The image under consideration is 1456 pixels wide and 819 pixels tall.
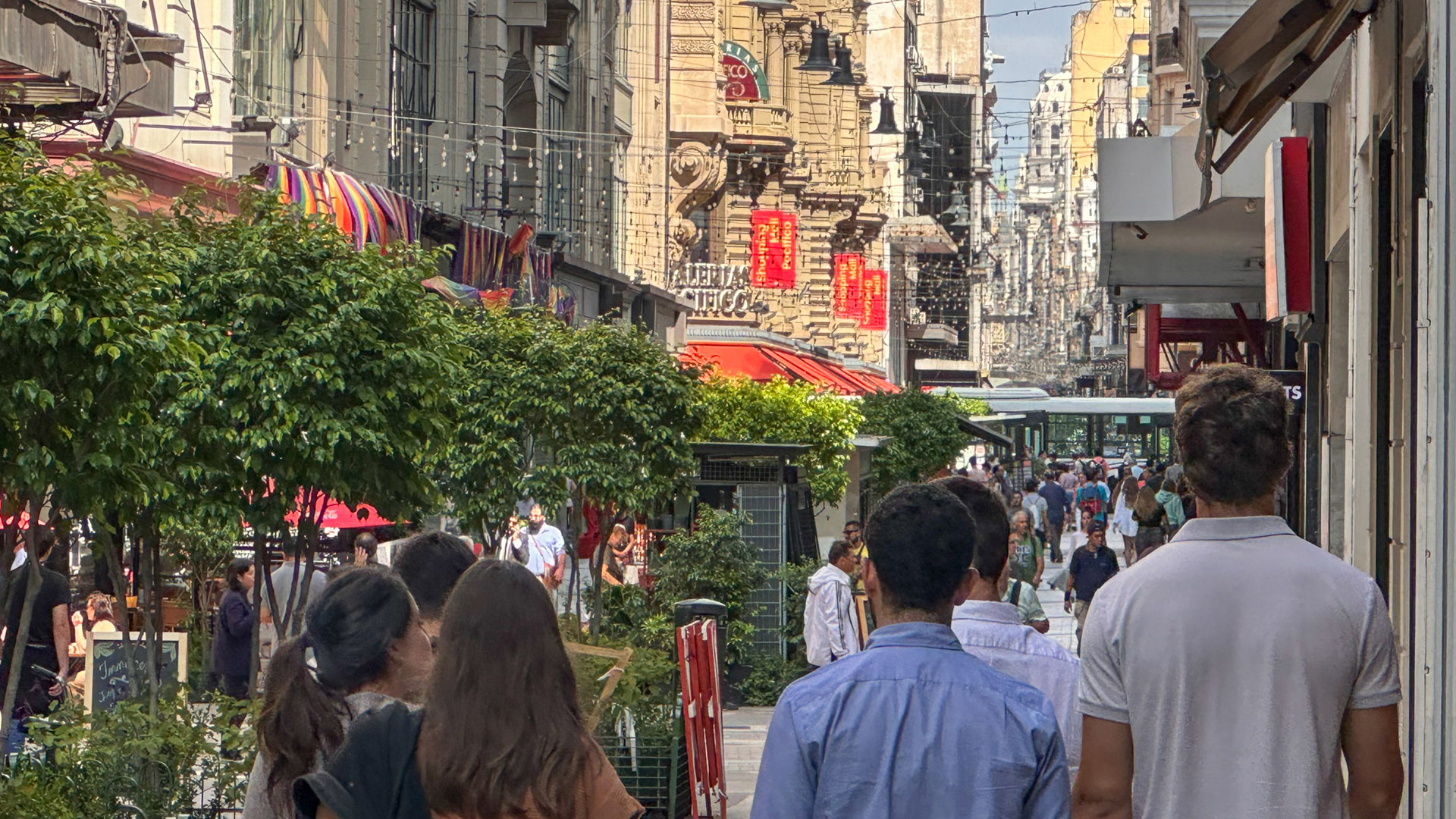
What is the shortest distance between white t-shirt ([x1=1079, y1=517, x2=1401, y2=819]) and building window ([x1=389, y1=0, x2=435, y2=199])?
79.8ft

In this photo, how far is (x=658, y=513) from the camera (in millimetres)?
21219

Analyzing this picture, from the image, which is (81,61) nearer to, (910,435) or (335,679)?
(335,679)

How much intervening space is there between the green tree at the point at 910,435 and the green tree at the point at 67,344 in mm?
27093

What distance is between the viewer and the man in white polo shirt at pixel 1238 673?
12.9ft

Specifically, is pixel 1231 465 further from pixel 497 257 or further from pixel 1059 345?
pixel 1059 345

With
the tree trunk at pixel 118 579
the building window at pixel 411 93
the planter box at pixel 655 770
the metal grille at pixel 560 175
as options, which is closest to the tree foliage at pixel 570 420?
the tree trunk at pixel 118 579

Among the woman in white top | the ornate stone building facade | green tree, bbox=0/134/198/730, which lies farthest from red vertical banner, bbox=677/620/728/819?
the ornate stone building facade

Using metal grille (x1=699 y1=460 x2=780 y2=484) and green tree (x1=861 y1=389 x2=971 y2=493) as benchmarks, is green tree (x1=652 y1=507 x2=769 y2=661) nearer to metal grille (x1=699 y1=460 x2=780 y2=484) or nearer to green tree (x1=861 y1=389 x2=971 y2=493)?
metal grille (x1=699 y1=460 x2=780 y2=484)

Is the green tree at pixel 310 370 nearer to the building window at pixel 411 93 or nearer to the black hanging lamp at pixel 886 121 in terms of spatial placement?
the building window at pixel 411 93

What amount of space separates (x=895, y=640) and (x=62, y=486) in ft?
20.0

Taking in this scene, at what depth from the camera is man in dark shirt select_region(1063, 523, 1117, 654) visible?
64.6 feet

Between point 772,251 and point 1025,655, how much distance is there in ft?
→ 152

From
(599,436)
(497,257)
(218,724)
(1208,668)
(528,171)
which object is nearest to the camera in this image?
(1208,668)

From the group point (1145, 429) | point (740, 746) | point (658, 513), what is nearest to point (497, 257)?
point (658, 513)
